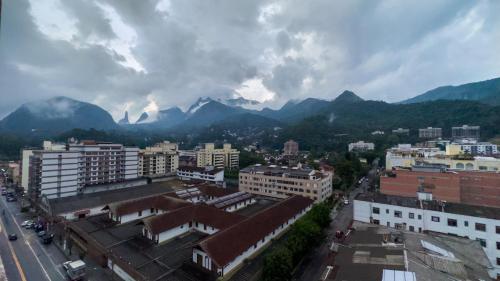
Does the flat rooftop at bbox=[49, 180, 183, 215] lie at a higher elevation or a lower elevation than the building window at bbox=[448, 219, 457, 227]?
lower

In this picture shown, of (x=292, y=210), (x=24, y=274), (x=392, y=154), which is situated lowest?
(x=24, y=274)

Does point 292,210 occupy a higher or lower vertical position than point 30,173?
lower

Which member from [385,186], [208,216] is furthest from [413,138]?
[208,216]

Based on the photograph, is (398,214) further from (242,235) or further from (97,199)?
(97,199)

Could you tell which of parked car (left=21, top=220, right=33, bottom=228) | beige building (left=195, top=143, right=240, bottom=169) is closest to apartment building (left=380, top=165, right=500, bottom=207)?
Result: beige building (left=195, top=143, right=240, bottom=169)

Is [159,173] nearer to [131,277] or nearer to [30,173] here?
[30,173]

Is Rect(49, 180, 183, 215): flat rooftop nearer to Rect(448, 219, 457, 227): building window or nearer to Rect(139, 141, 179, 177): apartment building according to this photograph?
Rect(139, 141, 179, 177): apartment building
